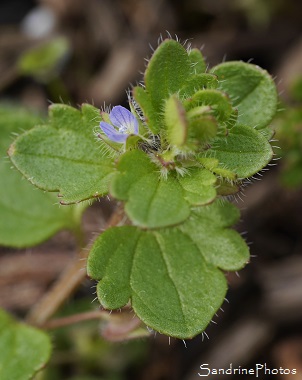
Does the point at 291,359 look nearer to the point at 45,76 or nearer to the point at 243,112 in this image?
the point at 243,112

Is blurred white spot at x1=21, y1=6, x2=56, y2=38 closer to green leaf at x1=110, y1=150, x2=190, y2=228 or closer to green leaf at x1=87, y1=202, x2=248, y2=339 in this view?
green leaf at x1=87, y1=202, x2=248, y2=339

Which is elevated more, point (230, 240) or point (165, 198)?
point (165, 198)

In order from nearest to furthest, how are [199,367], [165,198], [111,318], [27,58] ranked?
[165,198]
[111,318]
[199,367]
[27,58]

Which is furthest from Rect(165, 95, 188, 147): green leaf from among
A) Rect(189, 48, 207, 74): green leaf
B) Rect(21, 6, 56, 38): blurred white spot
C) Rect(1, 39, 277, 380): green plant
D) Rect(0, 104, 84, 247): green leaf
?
Rect(21, 6, 56, 38): blurred white spot

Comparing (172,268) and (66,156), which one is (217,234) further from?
(66,156)

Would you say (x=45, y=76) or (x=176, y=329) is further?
(x=45, y=76)

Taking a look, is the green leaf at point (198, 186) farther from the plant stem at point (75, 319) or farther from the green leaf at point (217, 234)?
the plant stem at point (75, 319)

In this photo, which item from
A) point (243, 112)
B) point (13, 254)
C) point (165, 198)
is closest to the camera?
point (165, 198)

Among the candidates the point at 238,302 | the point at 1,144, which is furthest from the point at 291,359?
the point at 1,144


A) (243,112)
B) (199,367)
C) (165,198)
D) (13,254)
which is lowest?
(199,367)

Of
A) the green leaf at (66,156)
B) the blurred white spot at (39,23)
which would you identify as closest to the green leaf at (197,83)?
the green leaf at (66,156)
